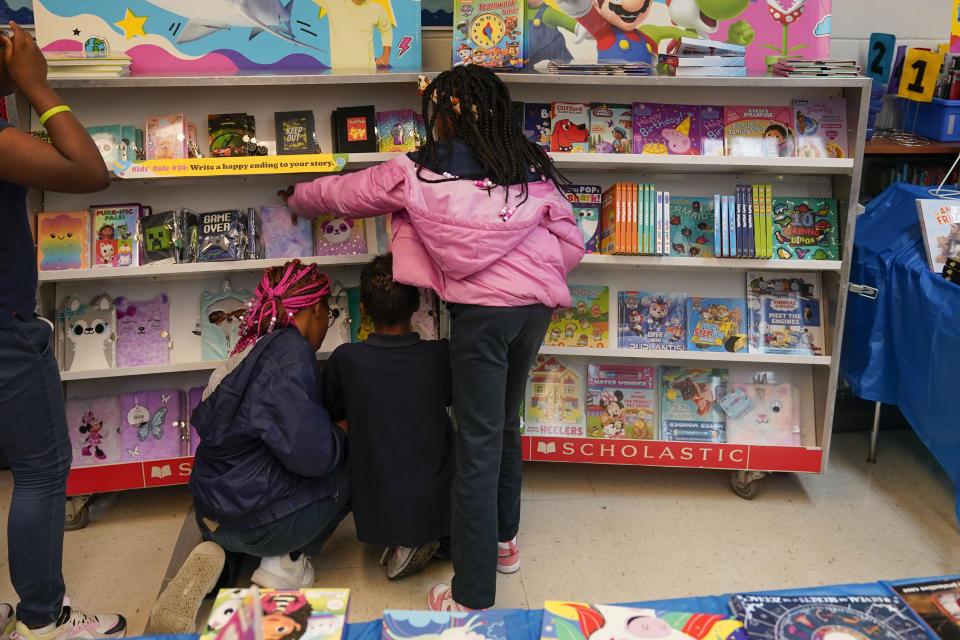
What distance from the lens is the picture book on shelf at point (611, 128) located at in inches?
126

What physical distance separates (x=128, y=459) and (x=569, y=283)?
6.20 ft

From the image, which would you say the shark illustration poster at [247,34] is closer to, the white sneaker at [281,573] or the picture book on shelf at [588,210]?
the picture book on shelf at [588,210]

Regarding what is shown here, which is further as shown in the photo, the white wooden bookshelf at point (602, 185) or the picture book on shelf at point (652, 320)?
the picture book on shelf at point (652, 320)

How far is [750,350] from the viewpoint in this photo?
333 cm

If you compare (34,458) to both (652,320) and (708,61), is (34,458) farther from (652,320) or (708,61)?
(708,61)

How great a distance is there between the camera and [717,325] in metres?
3.36

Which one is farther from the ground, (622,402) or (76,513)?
(622,402)

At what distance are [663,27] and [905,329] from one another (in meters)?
1.51

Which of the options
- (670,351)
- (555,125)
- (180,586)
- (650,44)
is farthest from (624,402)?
(180,586)

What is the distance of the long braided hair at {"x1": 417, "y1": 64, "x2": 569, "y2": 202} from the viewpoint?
2453 mm

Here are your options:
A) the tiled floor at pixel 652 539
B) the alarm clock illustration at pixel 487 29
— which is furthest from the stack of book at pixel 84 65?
the tiled floor at pixel 652 539

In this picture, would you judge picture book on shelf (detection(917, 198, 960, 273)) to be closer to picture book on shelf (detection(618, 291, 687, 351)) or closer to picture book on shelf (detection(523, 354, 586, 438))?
picture book on shelf (detection(618, 291, 687, 351))

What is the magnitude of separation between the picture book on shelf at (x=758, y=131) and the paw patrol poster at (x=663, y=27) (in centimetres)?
20

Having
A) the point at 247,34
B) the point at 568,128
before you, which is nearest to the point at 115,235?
the point at 247,34
